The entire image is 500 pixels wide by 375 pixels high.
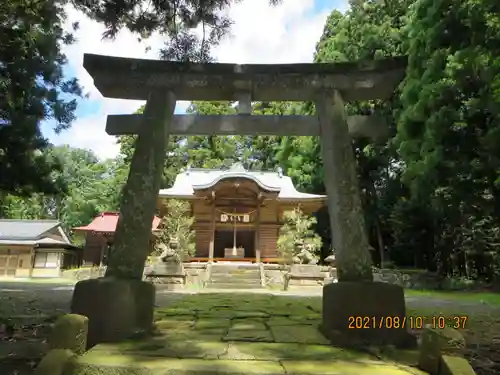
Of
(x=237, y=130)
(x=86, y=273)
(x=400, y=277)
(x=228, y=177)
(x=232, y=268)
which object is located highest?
(x=228, y=177)

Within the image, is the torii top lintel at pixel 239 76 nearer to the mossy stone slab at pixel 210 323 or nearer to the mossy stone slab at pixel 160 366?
the mossy stone slab at pixel 210 323

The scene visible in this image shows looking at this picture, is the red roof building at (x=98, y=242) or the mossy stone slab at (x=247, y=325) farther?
the red roof building at (x=98, y=242)

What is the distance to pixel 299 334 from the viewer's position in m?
4.00

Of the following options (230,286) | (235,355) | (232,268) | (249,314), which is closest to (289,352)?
(235,355)

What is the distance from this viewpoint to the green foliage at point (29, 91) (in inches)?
244

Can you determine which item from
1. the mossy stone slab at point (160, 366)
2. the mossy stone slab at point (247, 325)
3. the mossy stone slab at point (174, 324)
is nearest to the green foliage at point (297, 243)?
the mossy stone slab at point (247, 325)

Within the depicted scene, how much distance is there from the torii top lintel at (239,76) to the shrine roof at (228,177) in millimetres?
13266

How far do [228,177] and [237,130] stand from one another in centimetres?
1315

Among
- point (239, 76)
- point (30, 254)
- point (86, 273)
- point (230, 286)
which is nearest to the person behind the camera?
point (239, 76)

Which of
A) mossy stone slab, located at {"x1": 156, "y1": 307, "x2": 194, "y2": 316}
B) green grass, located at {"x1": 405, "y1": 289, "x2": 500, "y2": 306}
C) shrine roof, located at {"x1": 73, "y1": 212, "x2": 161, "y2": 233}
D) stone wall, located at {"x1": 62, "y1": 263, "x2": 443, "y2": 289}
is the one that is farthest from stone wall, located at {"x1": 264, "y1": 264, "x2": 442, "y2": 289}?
mossy stone slab, located at {"x1": 156, "y1": 307, "x2": 194, "y2": 316}

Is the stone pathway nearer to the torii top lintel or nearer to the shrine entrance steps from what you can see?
the torii top lintel

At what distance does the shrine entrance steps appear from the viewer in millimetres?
14236

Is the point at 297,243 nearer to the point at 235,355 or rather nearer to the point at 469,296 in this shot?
the point at 469,296

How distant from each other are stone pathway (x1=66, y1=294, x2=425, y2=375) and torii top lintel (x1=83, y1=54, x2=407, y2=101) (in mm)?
2786
